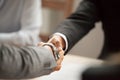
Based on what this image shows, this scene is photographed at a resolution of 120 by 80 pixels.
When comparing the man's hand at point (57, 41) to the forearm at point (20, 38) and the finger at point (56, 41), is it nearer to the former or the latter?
the finger at point (56, 41)

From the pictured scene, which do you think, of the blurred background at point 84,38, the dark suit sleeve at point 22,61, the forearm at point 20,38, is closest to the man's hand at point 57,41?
the dark suit sleeve at point 22,61

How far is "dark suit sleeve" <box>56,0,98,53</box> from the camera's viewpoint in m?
0.89

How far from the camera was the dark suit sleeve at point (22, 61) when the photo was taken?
44 centimetres

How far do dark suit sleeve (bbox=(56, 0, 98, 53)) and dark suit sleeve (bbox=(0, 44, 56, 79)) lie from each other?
323 millimetres

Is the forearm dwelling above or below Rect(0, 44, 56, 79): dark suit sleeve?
below

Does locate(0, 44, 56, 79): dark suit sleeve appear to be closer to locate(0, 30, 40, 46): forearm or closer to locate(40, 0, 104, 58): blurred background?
locate(0, 30, 40, 46): forearm

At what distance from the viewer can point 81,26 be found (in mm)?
962

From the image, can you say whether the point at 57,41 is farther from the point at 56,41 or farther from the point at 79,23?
the point at 79,23

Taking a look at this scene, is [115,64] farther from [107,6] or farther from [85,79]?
[107,6]

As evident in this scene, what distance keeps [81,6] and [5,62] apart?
67 cm

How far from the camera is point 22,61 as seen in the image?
18.6 inches

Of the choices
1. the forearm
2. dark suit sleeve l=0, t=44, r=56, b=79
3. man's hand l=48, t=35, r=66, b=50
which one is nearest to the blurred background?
the forearm

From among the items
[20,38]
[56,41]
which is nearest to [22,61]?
[56,41]

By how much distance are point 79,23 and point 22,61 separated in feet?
1.73
